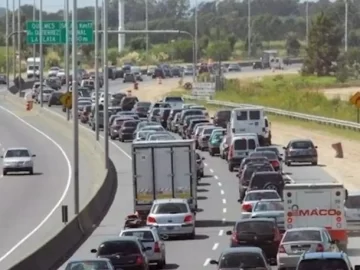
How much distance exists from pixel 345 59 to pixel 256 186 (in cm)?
11383

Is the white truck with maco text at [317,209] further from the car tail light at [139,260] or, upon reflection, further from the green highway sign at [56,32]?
the green highway sign at [56,32]

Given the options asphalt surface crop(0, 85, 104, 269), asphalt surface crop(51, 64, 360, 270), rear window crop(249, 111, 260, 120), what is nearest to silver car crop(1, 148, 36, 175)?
asphalt surface crop(0, 85, 104, 269)

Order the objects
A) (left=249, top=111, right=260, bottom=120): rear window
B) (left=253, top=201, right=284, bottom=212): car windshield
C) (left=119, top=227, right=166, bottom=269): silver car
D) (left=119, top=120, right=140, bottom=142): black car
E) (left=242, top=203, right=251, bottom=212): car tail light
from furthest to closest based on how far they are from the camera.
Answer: (left=119, top=120, right=140, bottom=142): black car → (left=249, top=111, right=260, bottom=120): rear window → (left=242, top=203, right=251, bottom=212): car tail light → (left=253, top=201, right=284, bottom=212): car windshield → (left=119, top=227, right=166, bottom=269): silver car

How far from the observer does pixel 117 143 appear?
265 feet

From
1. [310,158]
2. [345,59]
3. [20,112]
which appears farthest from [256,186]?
[345,59]

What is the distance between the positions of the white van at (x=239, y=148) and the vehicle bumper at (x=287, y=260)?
32190 millimetres

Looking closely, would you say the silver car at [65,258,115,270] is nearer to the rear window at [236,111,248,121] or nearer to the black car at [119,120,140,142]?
the rear window at [236,111,248,121]

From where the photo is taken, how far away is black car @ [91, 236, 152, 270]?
2970 cm

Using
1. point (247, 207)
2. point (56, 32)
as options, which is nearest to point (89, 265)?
point (247, 207)

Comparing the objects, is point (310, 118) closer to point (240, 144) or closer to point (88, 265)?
point (240, 144)

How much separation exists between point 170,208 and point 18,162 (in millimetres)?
26017

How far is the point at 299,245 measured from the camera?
30.4 m

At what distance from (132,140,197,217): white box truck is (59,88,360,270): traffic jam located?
0.03 m

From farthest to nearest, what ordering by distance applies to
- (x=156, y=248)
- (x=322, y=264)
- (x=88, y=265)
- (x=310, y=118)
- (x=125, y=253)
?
1. (x=310, y=118)
2. (x=156, y=248)
3. (x=125, y=253)
4. (x=88, y=265)
5. (x=322, y=264)
